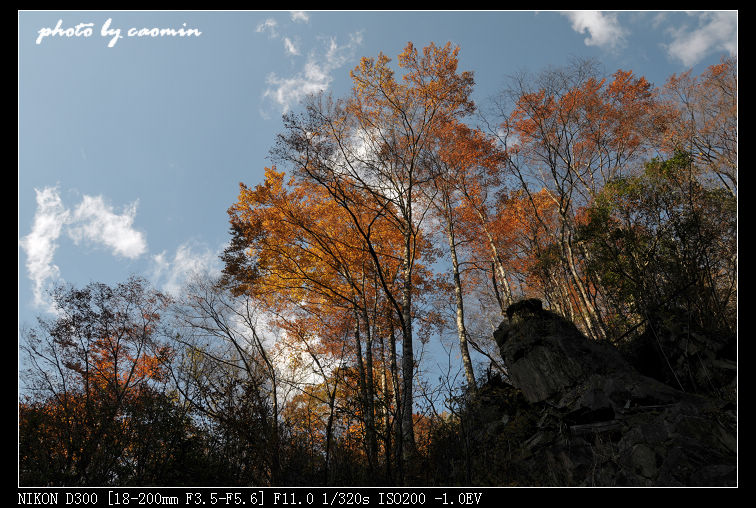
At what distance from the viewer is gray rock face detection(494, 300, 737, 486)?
436 cm

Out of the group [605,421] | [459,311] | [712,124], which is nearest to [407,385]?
[605,421]

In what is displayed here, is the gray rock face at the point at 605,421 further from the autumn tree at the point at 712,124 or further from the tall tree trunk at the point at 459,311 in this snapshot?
the autumn tree at the point at 712,124

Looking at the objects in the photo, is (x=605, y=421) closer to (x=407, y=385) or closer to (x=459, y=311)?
(x=407, y=385)

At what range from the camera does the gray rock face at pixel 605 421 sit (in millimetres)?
4363

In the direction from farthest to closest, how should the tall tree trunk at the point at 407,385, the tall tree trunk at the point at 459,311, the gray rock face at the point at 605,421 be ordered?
the tall tree trunk at the point at 459,311 < the tall tree trunk at the point at 407,385 < the gray rock face at the point at 605,421

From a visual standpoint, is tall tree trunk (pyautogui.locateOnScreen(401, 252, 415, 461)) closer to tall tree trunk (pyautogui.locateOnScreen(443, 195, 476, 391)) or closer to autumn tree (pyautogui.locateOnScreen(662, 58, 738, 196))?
tall tree trunk (pyautogui.locateOnScreen(443, 195, 476, 391))

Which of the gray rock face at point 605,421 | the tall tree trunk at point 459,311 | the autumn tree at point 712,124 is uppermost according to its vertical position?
the autumn tree at point 712,124

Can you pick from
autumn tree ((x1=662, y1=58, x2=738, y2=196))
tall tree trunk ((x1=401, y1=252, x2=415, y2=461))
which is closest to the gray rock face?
tall tree trunk ((x1=401, y1=252, x2=415, y2=461))

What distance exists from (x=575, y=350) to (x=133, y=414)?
9024 mm

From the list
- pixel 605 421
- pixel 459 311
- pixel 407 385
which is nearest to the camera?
pixel 605 421

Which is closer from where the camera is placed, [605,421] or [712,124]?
[605,421]

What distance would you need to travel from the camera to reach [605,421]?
5648 millimetres

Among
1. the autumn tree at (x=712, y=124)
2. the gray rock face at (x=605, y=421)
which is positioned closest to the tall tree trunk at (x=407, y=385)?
the gray rock face at (x=605, y=421)
